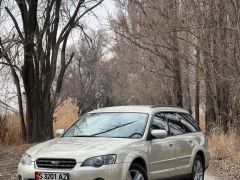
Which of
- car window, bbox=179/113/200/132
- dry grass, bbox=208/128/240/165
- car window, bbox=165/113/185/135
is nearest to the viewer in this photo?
car window, bbox=165/113/185/135

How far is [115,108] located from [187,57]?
1205 cm

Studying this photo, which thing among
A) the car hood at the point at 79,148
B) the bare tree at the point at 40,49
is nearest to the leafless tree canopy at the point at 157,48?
the bare tree at the point at 40,49

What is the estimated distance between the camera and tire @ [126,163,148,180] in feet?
28.1

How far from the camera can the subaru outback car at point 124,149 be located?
26.8 ft

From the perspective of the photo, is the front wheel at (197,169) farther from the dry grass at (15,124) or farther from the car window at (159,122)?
the dry grass at (15,124)

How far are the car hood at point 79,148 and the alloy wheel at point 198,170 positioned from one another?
2575 mm

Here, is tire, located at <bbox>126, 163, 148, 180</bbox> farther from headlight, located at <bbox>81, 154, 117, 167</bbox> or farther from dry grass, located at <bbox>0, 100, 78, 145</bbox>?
dry grass, located at <bbox>0, 100, 78, 145</bbox>

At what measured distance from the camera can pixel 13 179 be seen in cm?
1183

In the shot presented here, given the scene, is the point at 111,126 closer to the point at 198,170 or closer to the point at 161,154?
the point at 161,154

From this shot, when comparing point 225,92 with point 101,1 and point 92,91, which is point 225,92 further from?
point 92,91

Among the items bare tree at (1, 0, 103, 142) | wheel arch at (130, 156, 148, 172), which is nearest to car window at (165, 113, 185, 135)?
wheel arch at (130, 156, 148, 172)

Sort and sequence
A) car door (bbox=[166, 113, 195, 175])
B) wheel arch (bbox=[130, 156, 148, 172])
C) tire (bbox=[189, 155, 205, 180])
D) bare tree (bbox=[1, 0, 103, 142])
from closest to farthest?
1. wheel arch (bbox=[130, 156, 148, 172])
2. car door (bbox=[166, 113, 195, 175])
3. tire (bbox=[189, 155, 205, 180])
4. bare tree (bbox=[1, 0, 103, 142])

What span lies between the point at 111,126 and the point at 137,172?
118 centimetres

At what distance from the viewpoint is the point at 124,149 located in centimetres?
850
